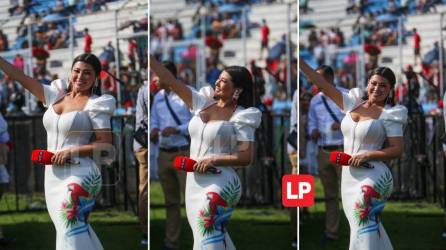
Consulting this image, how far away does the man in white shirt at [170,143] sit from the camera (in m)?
6.33

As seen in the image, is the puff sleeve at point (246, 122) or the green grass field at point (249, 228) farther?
the green grass field at point (249, 228)

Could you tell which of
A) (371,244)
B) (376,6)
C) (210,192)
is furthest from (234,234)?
(376,6)

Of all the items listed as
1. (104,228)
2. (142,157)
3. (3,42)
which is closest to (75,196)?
(104,228)

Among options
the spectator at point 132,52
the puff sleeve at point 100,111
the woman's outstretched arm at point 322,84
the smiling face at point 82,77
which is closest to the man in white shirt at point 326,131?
the woman's outstretched arm at point 322,84

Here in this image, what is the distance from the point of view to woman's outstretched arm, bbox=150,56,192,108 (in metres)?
6.32

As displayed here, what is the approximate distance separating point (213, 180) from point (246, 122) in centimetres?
42

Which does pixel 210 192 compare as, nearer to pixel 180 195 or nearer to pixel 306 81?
pixel 180 195

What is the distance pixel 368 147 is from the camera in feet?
20.7

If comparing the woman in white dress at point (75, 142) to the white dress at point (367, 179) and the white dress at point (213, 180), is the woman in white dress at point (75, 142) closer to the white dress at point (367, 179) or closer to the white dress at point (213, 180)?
the white dress at point (213, 180)

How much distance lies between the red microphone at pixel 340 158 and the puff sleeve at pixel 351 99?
0.91ft

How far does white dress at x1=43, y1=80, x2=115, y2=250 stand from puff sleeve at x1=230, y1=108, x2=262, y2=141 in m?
0.79

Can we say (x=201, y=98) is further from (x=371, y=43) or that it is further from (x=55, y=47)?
(x=371, y=43)

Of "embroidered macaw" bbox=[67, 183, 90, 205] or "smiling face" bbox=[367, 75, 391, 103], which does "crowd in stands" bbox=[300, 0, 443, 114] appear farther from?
"embroidered macaw" bbox=[67, 183, 90, 205]

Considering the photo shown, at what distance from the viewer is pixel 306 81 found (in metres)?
6.33
